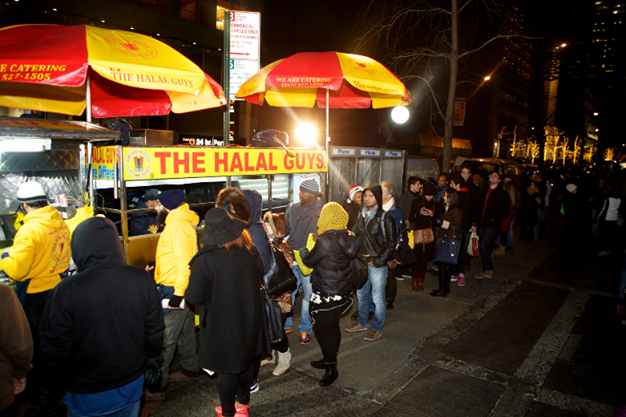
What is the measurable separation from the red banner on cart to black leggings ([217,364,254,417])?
2396 mm

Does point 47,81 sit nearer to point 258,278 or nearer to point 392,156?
point 258,278

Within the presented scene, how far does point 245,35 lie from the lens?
690 centimetres

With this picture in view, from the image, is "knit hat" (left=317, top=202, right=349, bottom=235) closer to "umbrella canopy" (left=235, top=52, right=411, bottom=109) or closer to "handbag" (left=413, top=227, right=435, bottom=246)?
"umbrella canopy" (left=235, top=52, right=411, bottom=109)

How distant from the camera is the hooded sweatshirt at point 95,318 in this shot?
2.22 metres

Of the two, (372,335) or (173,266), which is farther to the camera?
(372,335)

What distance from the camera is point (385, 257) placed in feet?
16.9

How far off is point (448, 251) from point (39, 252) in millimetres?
5740

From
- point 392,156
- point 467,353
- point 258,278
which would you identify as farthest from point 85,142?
point 392,156

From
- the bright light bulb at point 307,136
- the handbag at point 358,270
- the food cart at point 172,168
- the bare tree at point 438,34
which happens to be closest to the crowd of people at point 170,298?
the handbag at point 358,270

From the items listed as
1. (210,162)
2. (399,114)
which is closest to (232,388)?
(210,162)

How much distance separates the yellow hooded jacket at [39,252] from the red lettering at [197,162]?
162cm

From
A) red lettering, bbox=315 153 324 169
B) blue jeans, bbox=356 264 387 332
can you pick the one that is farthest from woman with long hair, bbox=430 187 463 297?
red lettering, bbox=315 153 324 169

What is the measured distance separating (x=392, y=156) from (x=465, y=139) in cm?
3547

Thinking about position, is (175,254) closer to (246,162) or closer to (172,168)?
(172,168)
